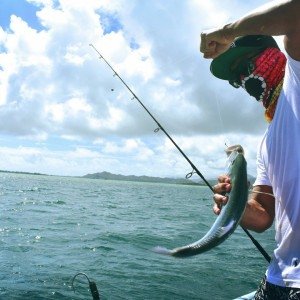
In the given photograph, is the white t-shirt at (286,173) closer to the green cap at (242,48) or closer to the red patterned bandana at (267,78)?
the red patterned bandana at (267,78)

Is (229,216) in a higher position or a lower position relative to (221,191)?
lower

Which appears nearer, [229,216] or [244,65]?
[229,216]

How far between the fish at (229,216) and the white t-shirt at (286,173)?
23cm

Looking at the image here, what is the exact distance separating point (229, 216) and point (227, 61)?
4.11 feet

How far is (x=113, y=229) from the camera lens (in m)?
25.1

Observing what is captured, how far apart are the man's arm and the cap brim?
619mm

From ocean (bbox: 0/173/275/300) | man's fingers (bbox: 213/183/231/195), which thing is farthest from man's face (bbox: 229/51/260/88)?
ocean (bbox: 0/173/275/300)

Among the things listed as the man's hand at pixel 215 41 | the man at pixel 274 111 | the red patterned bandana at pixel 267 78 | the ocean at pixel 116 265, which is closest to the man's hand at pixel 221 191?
the man at pixel 274 111

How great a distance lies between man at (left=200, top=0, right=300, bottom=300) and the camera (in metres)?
2.26

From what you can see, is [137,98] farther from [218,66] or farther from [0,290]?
[0,290]

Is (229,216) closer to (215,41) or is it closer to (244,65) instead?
(215,41)

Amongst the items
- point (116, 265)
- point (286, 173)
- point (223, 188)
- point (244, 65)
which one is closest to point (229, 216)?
point (223, 188)

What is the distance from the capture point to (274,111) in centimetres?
300

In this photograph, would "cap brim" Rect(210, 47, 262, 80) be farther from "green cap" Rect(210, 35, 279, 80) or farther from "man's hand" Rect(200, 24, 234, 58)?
"man's hand" Rect(200, 24, 234, 58)
